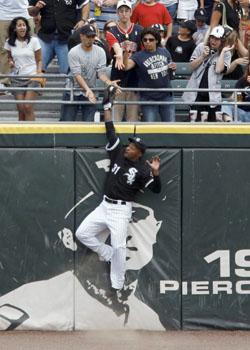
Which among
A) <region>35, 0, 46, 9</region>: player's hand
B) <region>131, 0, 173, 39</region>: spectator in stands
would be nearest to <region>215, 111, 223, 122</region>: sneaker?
<region>131, 0, 173, 39</region>: spectator in stands

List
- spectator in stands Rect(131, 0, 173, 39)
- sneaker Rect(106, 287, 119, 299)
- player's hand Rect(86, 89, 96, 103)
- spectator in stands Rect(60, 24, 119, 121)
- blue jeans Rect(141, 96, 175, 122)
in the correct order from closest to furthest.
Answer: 1. player's hand Rect(86, 89, 96, 103)
2. sneaker Rect(106, 287, 119, 299)
3. spectator in stands Rect(60, 24, 119, 121)
4. blue jeans Rect(141, 96, 175, 122)
5. spectator in stands Rect(131, 0, 173, 39)

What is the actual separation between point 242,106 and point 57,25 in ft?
9.93

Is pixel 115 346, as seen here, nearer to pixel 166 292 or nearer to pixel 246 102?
pixel 166 292

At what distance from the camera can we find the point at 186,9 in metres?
16.7

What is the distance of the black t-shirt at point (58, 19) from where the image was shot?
51.2ft

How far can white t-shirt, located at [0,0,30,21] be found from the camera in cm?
1544

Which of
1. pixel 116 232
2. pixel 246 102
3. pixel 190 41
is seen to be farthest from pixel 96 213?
pixel 190 41

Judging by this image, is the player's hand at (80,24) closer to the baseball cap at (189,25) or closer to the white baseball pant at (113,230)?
the baseball cap at (189,25)

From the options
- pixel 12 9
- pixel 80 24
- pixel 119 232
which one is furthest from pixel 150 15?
pixel 119 232

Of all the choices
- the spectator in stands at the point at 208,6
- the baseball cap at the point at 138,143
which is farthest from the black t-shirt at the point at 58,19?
the baseball cap at the point at 138,143

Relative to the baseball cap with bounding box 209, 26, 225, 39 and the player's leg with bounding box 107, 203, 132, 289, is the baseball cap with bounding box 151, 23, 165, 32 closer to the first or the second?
the baseball cap with bounding box 209, 26, 225, 39

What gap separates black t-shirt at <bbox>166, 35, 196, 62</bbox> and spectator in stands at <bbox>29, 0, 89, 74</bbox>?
128 cm

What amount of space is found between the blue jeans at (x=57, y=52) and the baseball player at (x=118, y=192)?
235 cm

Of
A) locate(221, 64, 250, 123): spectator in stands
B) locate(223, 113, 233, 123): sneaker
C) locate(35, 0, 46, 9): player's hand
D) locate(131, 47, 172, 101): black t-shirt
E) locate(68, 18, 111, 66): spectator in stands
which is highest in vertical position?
locate(35, 0, 46, 9): player's hand
